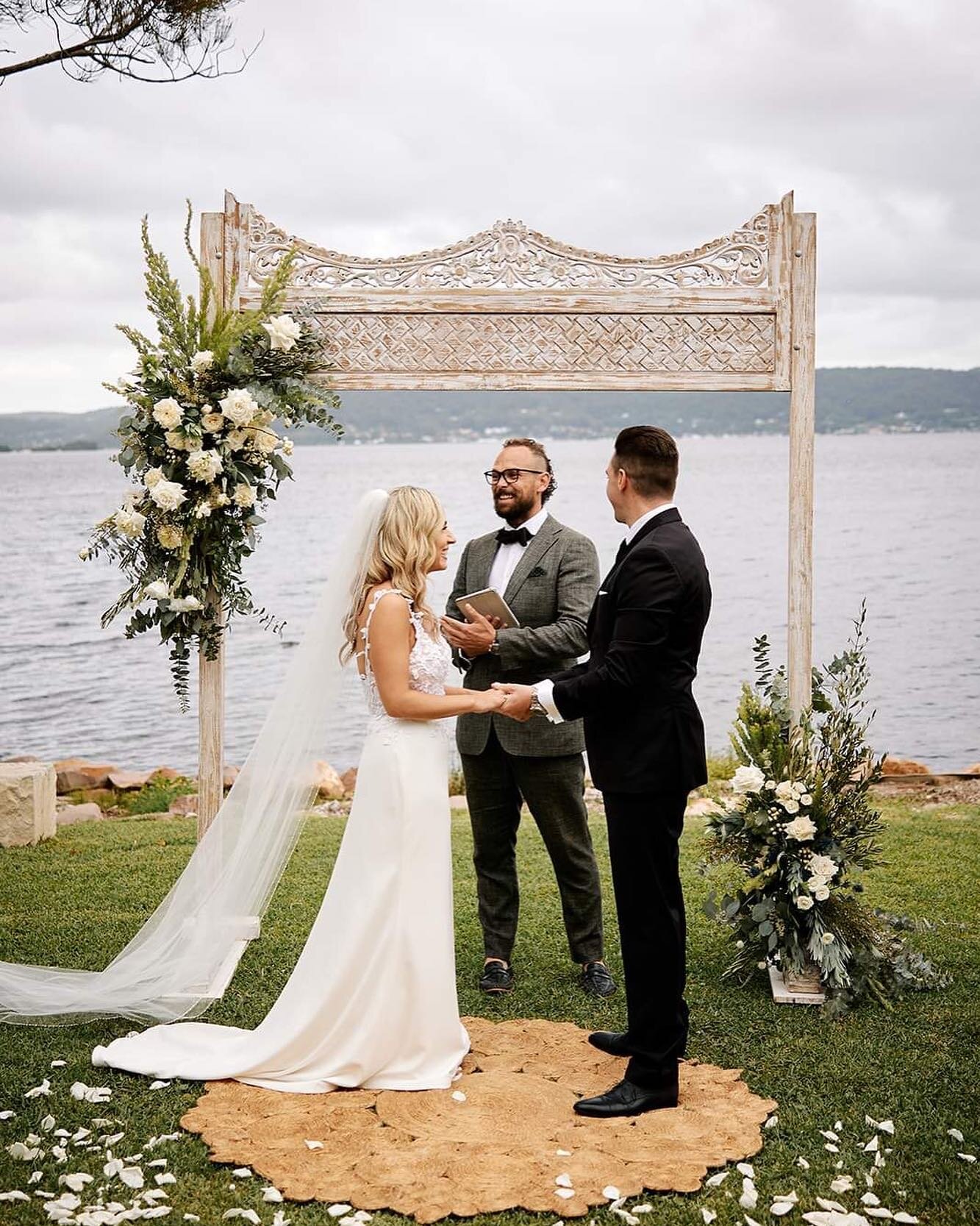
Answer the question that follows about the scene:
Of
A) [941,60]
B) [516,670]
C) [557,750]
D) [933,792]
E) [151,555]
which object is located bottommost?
[933,792]

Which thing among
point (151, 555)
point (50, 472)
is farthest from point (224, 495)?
point (50, 472)

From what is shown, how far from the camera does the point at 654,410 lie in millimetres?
60156

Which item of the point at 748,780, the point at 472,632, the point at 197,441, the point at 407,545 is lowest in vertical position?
the point at 748,780

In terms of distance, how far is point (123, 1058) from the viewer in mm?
4477

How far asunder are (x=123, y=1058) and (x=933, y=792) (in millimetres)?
7089

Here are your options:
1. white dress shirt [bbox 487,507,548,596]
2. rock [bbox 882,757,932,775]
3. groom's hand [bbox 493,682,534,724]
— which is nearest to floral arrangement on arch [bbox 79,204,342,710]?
white dress shirt [bbox 487,507,548,596]

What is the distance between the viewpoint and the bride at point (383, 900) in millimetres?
4395

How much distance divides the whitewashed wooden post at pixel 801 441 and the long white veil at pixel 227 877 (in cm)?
202

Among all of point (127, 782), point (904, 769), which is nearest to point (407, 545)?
point (127, 782)

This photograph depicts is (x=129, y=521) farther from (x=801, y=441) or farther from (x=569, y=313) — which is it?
(x=801, y=441)

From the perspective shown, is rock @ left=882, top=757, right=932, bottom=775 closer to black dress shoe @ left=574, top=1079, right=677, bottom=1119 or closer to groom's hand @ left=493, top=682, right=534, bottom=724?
groom's hand @ left=493, top=682, right=534, bottom=724

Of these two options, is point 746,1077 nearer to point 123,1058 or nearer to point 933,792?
point 123,1058

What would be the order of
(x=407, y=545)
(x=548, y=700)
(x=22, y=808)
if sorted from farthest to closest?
(x=22, y=808)
(x=407, y=545)
(x=548, y=700)

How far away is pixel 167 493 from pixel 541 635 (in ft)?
5.20
